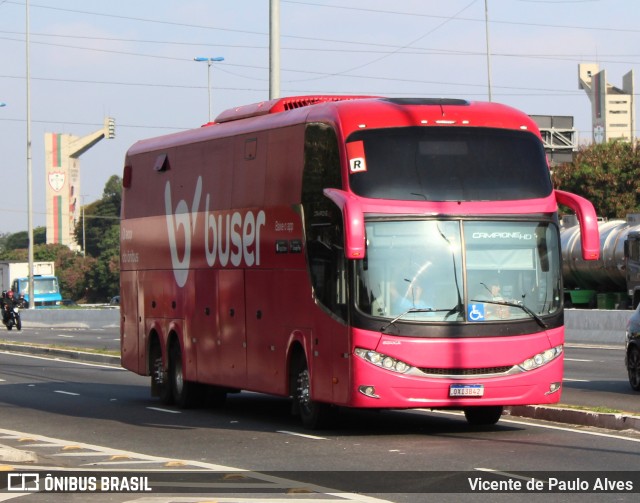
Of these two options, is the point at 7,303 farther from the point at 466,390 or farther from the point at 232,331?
the point at 466,390

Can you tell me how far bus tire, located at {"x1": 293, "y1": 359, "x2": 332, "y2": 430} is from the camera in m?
16.1

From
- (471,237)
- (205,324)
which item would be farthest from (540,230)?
(205,324)

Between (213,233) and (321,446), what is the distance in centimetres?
535

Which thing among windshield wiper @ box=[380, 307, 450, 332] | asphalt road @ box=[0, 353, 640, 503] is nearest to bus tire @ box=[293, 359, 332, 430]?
asphalt road @ box=[0, 353, 640, 503]

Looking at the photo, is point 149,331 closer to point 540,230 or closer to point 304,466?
point 540,230

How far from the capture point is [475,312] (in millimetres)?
15000

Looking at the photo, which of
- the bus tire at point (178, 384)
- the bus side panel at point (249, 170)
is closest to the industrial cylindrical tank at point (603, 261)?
the bus tire at point (178, 384)

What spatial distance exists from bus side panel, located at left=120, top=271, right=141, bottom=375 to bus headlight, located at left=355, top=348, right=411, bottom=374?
7806mm

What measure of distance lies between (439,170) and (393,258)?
3.70ft

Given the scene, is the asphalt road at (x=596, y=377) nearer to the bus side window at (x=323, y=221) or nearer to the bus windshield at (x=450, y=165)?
the bus windshield at (x=450, y=165)

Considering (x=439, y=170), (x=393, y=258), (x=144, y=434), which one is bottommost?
(x=144, y=434)

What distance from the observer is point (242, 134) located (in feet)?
59.9

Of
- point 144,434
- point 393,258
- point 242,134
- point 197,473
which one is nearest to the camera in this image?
point 197,473

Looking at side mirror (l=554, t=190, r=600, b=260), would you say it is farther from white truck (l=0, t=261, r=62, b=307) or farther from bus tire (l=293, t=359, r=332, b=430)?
white truck (l=0, t=261, r=62, b=307)
